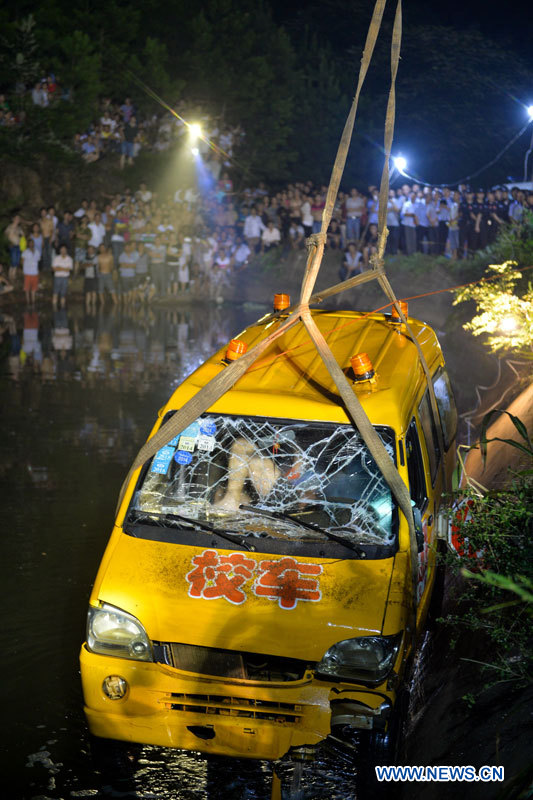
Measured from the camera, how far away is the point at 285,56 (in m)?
41.9

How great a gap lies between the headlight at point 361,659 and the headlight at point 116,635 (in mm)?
827

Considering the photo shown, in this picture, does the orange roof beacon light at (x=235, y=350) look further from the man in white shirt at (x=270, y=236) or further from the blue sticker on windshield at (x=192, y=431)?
the man in white shirt at (x=270, y=236)

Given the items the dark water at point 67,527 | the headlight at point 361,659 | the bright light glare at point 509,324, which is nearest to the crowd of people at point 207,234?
the dark water at point 67,527

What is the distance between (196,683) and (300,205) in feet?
78.3

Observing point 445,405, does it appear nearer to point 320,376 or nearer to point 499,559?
point 320,376

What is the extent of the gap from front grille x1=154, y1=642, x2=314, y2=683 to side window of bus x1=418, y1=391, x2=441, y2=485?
182 cm

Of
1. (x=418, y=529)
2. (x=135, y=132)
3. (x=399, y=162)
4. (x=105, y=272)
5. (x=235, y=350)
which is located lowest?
(x=418, y=529)

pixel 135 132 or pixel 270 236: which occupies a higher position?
pixel 135 132

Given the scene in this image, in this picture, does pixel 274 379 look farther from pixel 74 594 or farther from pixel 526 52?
pixel 526 52

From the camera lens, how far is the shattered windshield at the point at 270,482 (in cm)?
475

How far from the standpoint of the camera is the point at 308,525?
464 cm

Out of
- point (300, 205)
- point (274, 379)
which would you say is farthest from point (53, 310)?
point (274, 379)

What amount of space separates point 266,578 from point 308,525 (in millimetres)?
376

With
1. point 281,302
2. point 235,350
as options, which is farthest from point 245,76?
point 235,350
